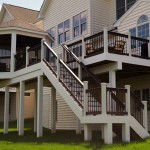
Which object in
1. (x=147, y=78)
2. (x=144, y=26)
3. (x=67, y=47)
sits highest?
(x=144, y=26)

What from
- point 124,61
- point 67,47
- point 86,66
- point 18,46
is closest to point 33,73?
point 67,47

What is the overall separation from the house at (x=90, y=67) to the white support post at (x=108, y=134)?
11 mm

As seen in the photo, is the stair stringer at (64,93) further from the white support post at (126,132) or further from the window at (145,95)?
the window at (145,95)

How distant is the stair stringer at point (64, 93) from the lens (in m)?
13.9

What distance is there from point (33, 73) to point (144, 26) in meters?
6.56

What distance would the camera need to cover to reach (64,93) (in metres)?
15.2

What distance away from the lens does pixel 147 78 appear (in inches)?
758

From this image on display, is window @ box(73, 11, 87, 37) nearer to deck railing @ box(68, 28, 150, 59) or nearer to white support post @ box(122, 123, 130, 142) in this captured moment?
deck railing @ box(68, 28, 150, 59)

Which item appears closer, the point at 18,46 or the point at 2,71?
the point at 2,71

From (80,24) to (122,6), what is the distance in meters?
3.48

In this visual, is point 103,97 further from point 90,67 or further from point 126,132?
point 90,67

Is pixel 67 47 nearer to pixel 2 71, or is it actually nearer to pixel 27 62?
pixel 27 62

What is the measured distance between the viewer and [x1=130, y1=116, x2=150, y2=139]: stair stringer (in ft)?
43.5

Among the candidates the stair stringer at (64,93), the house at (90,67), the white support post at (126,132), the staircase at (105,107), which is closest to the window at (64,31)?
the house at (90,67)
